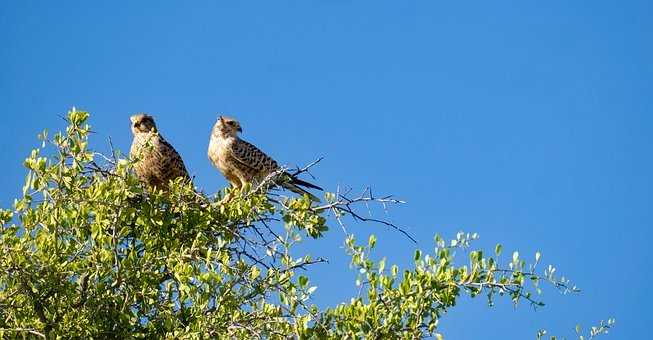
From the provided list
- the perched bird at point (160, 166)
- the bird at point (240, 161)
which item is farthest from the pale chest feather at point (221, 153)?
the perched bird at point (160, 166)

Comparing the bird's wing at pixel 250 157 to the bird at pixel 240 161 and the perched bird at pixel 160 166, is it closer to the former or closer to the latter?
the bird at pixel 240 161

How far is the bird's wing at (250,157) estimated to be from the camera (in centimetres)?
1012

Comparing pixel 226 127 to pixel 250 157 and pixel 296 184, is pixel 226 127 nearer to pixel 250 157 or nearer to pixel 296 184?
pixel 250 157

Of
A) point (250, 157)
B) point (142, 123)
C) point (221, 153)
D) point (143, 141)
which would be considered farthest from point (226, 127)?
point (143, 141)

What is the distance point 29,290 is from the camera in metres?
6.50

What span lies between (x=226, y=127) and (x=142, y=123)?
2.80ft

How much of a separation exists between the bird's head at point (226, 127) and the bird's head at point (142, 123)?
2.23 ft

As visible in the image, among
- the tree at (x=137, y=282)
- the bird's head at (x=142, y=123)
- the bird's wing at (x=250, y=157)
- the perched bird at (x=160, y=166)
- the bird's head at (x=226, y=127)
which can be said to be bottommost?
the tree at (x=137, y=282)

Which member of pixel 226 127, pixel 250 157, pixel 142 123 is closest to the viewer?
pixel 142 123

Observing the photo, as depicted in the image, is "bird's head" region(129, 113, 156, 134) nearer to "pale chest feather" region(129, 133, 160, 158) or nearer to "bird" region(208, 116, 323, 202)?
"pale chest feather" region(129, 133, 160, 158)

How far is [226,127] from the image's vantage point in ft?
34.2

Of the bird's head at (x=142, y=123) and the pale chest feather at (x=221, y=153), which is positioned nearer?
the bird's head at (x=142, y=123)

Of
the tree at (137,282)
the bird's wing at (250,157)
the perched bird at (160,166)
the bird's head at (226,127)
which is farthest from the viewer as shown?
the bird's head at (226,127)

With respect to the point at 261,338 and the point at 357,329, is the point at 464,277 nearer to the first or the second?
the point at 357,329
